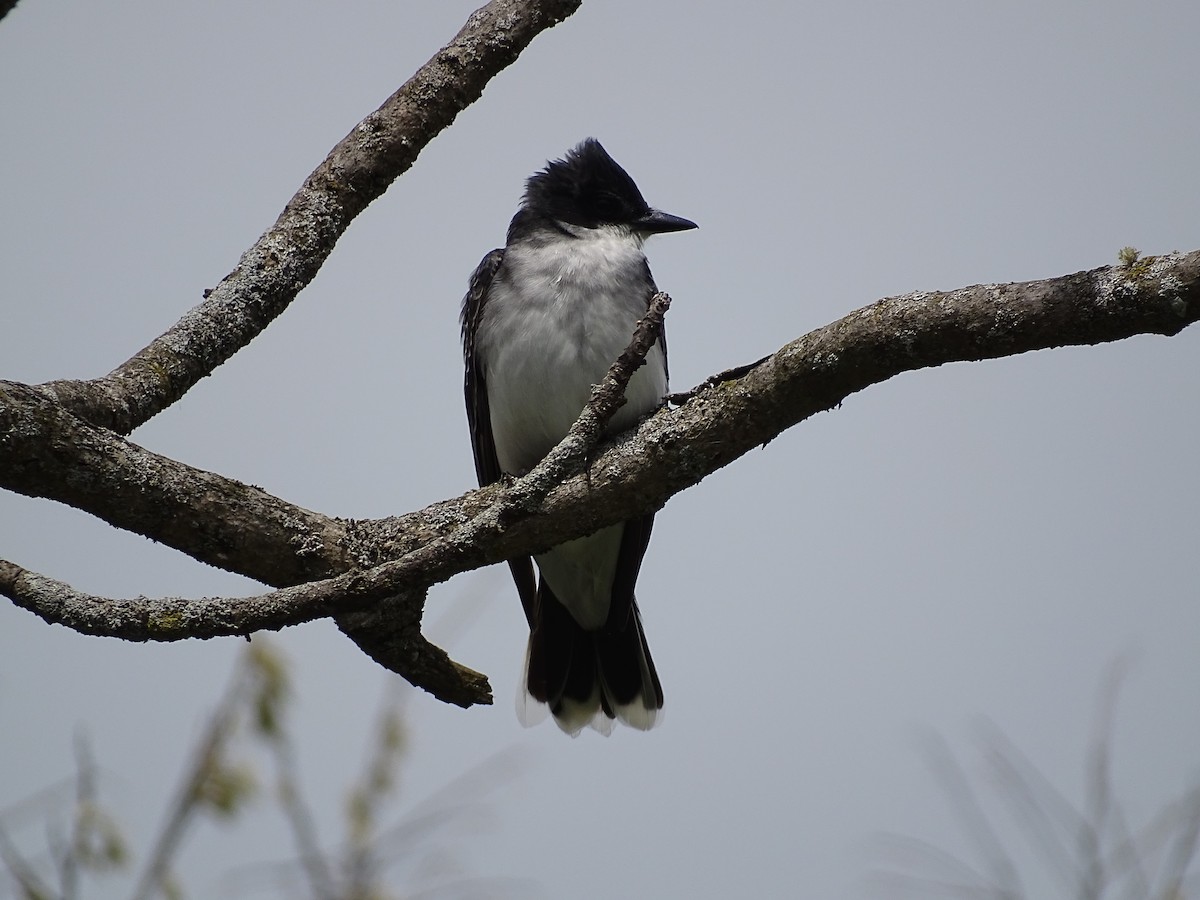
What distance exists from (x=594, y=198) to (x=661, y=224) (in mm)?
A: 392

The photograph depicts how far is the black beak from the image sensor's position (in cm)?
664

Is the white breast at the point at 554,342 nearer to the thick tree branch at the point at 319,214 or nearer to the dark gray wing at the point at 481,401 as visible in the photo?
the dark gray wing at the point at 481,401

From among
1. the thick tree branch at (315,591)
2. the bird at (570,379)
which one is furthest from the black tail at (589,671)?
the thick tree branch at (315,591)

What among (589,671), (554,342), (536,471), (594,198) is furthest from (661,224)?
(536,471)

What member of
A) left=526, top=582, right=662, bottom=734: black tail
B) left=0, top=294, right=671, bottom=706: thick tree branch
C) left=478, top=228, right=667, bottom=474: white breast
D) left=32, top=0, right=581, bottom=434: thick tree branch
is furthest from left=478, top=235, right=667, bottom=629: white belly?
left=0, top=294, right=671, bottom=706: thick tree branch

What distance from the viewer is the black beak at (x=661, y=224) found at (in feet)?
21.8

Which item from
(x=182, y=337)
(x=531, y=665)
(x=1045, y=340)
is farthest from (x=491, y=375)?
(x=1045, y=340)

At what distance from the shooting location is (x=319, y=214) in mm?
4371

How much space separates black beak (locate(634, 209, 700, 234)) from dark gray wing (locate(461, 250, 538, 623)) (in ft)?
2.76

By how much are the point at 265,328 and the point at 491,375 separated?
1.77 m

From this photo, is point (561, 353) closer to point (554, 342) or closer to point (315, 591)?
point (554, 342)

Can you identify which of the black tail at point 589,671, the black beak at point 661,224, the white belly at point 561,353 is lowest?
the black tail at point 589,671

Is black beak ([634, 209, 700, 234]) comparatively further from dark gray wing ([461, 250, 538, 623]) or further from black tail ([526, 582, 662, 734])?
black tail ([526, 582, 662, 734])

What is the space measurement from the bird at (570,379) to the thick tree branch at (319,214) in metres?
1.37
